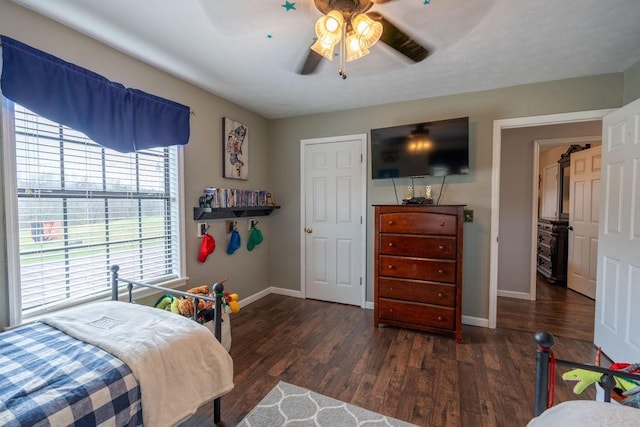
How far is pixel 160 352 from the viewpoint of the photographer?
124 cm

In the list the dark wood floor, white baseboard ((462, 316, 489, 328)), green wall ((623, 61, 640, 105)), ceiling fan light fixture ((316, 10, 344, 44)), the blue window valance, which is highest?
green wall ((623, 61, 640, 105))

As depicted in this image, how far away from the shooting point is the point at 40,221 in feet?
5.74

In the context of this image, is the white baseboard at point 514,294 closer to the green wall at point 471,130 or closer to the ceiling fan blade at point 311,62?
the green wall at point 471,130

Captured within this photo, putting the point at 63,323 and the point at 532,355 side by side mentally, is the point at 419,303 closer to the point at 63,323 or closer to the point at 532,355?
the point at 532,355

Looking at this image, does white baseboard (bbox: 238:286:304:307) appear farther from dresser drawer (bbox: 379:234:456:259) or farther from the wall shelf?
dresser drawer (bbox: 379:234:456:259)

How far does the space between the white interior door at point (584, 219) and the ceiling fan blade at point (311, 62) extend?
3798mm

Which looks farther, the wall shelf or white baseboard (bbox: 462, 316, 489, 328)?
white baseboard (bbox: 462, 316, 489, 328)

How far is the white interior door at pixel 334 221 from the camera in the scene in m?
3.46

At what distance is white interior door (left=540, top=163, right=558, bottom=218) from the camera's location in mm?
4809

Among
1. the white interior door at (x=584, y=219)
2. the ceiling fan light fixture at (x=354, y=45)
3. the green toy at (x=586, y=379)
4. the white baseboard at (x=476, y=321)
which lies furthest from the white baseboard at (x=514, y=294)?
the ceiling fan light fixture at (x=354, y=45)

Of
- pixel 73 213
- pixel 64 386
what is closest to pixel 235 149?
pixel 73 213

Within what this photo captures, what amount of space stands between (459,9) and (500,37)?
52cm

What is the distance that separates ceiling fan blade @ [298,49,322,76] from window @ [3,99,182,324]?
1.47 metres

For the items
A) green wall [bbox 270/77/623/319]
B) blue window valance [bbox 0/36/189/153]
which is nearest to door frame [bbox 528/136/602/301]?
green wall [bbox 270/77/623/319]
